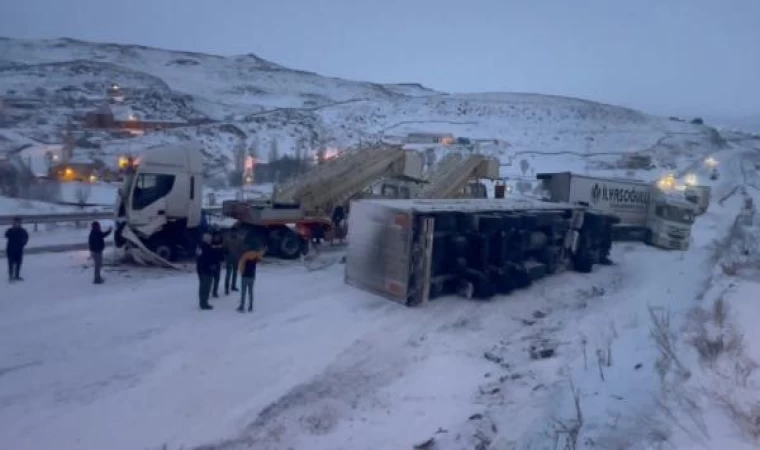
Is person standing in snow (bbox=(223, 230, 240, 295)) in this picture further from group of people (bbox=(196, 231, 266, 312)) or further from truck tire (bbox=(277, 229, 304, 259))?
truck tire (bbox=(277, 229, 304, 259))

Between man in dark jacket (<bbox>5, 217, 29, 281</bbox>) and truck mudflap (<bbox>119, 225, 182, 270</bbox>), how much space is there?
2815 millimetres

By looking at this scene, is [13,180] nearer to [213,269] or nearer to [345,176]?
[345,176]

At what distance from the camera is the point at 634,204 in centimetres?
2761

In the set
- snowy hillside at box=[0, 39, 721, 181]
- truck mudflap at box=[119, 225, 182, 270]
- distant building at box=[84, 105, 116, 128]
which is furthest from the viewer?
snowy hillside at box=[0, 39, 721, 181]

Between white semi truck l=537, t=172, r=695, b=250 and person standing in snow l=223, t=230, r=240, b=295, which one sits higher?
white semi truck l=537, t=172, r=695, b=250

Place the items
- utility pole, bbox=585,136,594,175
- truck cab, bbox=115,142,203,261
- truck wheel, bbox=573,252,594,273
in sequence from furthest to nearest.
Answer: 1. utility pole, bbox=585,136,594,175
2. truck wheel, bbox=573,252,594,273
3. truck cab, bbox=115,142,203,261

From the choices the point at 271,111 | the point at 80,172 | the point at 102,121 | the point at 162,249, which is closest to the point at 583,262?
the point at 162,249

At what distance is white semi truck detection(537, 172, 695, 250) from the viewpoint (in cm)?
2580

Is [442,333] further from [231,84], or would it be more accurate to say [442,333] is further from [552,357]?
[231,84]

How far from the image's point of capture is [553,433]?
775 cm

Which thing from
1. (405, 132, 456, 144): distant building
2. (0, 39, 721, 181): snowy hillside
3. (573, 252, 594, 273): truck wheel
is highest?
(0, 39, 721, 181): snowy hillside

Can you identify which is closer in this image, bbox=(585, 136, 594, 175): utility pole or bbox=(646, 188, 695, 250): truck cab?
bbox=(646, 188, 695, 250): truck cab

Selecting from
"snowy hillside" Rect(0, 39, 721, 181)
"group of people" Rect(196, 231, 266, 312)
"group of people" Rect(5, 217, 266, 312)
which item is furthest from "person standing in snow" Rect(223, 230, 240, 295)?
"snowy hillside" Rect(0, 39, 721, 181)

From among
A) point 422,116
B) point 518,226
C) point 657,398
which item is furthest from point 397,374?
point 422,116
